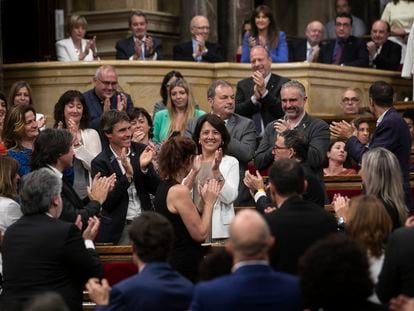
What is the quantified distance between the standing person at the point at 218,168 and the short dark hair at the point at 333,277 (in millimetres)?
3650

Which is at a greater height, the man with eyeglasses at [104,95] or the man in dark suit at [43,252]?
the man with eyeglasses at [104,95]

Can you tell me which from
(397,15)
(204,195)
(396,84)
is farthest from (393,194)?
(397,15)

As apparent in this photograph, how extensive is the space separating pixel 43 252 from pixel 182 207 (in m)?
1.24

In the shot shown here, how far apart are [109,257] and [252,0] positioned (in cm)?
1153

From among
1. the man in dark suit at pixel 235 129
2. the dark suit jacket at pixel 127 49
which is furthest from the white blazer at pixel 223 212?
the dark suit jacket at pixel 127 49

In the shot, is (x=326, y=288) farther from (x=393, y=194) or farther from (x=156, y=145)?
(x=156, y=145)

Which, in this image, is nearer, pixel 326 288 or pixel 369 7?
pixel 326 288

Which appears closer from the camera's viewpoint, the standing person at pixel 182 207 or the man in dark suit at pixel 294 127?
the standing person at pixel 182 207

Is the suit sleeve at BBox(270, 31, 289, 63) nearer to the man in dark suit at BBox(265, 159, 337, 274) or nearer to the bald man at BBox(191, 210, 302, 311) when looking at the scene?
the man in dark suit at BBox(265, 159, 337, 274)

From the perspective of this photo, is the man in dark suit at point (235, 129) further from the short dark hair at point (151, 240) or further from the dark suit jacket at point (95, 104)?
the short dark hair at point (151, 240)

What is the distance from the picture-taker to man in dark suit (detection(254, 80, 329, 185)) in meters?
13.5

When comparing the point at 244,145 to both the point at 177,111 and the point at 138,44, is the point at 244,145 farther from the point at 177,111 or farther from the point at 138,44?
the point at 138,44

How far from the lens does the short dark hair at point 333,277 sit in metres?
8.33

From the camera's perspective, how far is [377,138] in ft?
44.0
